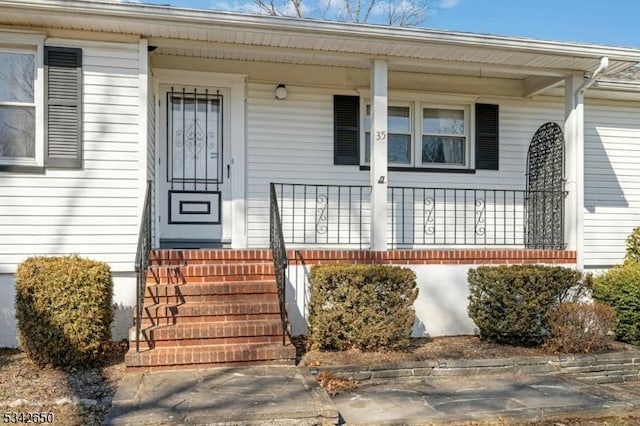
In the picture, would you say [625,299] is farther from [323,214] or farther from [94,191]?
[94,191]

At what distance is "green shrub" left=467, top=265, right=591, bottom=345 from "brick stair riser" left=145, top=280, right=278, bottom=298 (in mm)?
2362

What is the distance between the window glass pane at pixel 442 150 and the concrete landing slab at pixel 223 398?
14.3 feet

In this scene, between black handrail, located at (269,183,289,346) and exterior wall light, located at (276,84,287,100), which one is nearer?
black handrail, located at (269,183,289,346)

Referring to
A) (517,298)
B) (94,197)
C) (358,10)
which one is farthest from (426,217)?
(358,10)

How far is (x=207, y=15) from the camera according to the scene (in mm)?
5410

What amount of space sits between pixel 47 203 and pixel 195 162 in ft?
6.73

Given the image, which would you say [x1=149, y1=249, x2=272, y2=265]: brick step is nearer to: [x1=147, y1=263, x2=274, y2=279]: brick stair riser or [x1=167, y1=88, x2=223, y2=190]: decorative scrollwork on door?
[x1=147, y1=263, x2=274, y2=279]: brick stair riser

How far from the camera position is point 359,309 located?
529 cm

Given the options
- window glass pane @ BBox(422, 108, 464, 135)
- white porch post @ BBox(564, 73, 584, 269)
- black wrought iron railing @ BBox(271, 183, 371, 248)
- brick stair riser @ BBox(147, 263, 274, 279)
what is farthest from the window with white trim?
brick stair riser @ BBox(147, 263, 274, 279)

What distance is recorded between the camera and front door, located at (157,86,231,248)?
6977 mm

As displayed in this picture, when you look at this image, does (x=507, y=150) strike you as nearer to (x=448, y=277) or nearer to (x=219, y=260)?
(x=448, y=277)

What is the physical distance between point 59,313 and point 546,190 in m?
6.37

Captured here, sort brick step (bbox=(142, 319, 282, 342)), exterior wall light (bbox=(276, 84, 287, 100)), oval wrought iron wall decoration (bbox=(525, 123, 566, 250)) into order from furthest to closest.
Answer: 1. exterior wall light (bbox=(276, 84, 287, 100))
2. oval wrought iron wall decoration (bbox=(525, 123, 566, 250))
3. brick step (bbox=(142, 319, 282, 342))

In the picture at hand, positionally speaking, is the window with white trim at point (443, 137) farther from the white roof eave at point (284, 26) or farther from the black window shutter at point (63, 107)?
the black window shutter at point (63, 107)
